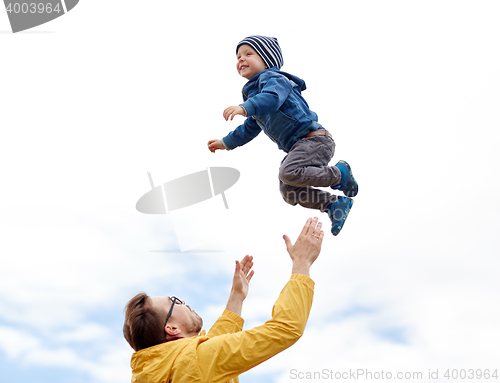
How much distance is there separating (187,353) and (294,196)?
2.22 m

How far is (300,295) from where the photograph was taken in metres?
3.37

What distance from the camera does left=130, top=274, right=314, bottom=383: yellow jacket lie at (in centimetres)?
332

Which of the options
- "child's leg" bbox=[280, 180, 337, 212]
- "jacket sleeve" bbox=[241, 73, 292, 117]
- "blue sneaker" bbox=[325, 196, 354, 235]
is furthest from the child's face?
"blue sneaker" bbox=[325, 196, 354, 235]

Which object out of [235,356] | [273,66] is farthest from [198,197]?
[235,356]

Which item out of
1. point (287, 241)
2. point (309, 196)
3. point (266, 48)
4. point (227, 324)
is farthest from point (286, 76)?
point (227, 324)

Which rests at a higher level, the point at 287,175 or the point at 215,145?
the point at 215,145

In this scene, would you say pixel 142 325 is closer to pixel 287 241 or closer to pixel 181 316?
pixel 181 316

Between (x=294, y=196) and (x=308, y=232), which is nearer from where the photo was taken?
(x=308, y=232)

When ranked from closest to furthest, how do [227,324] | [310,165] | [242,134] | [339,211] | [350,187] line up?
[227,324]
[310,165]
[339,211]
[350,187]
[242,134]

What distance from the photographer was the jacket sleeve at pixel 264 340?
332 centimetres

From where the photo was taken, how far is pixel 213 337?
11.6 ft

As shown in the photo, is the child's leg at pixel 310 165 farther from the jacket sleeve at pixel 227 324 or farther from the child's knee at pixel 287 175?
the jacket sleeve at pixel 227 324

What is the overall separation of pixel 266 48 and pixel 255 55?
0.47 ft

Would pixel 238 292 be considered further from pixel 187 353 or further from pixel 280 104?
pixel 280 104
